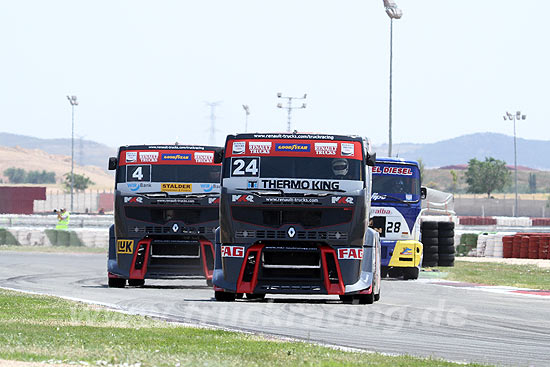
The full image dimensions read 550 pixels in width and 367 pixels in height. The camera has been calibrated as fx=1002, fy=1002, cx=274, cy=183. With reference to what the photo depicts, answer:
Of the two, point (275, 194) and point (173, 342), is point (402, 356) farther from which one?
point (275, 194)

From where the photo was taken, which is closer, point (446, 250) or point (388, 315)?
point (388, 315)

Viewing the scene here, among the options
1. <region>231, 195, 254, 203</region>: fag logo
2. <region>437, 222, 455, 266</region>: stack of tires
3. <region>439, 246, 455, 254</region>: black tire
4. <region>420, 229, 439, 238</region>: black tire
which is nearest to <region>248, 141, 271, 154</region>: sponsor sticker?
<region>231, 195, 254, 203</region>: fag logo

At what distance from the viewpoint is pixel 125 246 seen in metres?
20.5

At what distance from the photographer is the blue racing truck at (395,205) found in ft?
82.6

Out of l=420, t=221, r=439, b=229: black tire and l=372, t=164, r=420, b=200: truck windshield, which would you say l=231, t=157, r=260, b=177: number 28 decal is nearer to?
l=372, t=164, r=420, b=200: truck windshield

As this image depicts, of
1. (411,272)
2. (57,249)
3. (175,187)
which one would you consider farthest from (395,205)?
(57,249)

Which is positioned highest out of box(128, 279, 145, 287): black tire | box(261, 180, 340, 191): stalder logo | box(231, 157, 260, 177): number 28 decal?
box(231, 157, 260, 177): number 28 decal

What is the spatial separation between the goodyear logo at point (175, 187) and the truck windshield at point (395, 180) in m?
6.28

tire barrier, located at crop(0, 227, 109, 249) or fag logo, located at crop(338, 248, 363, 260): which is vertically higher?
fag logo, located at crop(338, 248, 363, 260)

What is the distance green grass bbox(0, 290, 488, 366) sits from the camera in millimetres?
11156

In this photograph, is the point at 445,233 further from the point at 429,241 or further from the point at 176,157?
the point at 176,157

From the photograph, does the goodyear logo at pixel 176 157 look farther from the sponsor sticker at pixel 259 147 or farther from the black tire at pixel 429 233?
the black tire at pixel 429 233

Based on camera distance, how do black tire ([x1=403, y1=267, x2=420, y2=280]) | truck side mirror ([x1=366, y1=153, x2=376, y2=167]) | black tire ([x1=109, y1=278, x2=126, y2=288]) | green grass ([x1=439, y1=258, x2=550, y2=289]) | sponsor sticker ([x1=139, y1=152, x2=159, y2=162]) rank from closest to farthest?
truck side mirror ([x1=366, y1=153, x2=376, y2=167]) < sponsor sticker ([x1=139, y1=152, x2=159, y2=162]) < black tire ([x1=109, y1=278, x2=126, y2=288]) < black tire ([x1=403, y1=267, x2=420, y2=280]) < green grass ([x1=439, y1=258, x2=550, y2=289])

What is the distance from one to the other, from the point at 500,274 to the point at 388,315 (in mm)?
14140
